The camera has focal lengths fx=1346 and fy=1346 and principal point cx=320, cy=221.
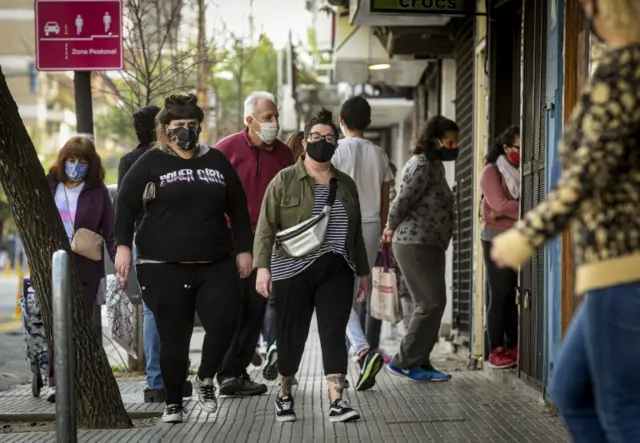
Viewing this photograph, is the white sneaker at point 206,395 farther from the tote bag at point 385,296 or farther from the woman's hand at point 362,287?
the tote bag at point 385,296

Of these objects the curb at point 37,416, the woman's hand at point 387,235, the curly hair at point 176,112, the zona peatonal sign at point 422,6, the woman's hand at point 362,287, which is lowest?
the curb at point 37,416

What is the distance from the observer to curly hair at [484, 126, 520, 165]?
10242 mm

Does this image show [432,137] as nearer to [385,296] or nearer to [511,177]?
[511,177]

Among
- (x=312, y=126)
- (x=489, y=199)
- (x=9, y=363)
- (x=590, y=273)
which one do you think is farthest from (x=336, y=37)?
(x=590, y=273)

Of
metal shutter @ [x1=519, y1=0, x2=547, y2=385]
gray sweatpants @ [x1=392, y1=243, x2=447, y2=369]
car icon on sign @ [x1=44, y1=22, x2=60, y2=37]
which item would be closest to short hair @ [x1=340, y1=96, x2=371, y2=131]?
gray sweatpants @ [x1=392, y1=243, x2=447, y2=369]

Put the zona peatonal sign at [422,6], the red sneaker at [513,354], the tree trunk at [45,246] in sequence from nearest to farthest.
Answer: the tree trunk at [45,246]
the red sneaker at [513,354]
the zona peatonal sign at [422,6]

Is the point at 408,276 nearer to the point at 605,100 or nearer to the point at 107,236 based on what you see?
the point at 107,236

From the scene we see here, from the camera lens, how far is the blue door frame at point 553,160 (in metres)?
8.00

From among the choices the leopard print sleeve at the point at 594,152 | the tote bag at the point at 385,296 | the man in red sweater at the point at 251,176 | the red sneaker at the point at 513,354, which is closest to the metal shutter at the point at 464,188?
the red sneaker at the point at 513,354

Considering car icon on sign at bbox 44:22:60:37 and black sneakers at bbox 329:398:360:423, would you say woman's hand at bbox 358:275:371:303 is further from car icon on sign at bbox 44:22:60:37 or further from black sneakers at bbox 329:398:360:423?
car icon on sign at bbox 44:22:60:37

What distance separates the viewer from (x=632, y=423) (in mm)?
3771

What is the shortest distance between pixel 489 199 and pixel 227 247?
9.26 feet

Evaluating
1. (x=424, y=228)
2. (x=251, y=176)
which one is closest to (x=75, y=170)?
(x=251, y=176)

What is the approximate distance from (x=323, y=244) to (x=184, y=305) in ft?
2.95
